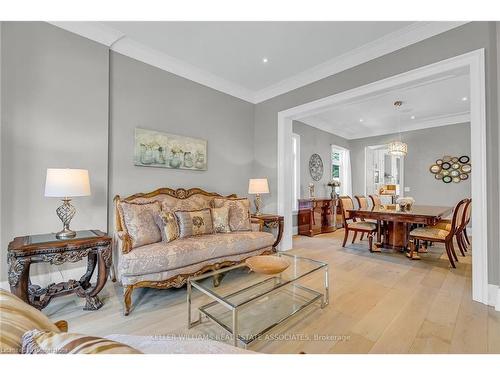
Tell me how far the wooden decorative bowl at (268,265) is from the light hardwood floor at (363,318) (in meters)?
0.42

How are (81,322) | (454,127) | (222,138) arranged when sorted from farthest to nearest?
1. (454,127)
2. (222,138)
3. (81,322)

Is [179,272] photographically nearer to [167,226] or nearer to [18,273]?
[167,226]

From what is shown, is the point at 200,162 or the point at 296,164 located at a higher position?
the point at 296,164

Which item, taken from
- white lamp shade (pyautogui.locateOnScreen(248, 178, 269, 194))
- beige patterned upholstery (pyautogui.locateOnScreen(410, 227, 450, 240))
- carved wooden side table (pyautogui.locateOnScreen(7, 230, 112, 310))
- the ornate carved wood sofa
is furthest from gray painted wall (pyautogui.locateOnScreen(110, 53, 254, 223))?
beige patterned upholstery (pyautogui.locateOnScreen(410, 227, 450, 240))

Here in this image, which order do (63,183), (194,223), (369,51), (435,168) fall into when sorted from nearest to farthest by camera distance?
(63,183), (194,223), (369,51), (435,168)

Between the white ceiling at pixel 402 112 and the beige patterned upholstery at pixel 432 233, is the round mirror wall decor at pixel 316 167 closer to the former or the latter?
the white ceiling at pixel 402 112

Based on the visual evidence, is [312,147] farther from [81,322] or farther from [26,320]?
[26,320]

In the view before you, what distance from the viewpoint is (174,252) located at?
88.2 inches

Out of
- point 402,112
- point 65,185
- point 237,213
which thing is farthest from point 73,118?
point 402,112

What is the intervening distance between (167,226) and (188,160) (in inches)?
50.4
